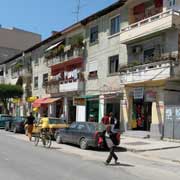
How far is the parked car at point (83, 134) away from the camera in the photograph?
1800 cm

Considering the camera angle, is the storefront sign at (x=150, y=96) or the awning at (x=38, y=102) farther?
the awning at (x=38, y=102)

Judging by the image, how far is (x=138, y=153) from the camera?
17766 millimetres

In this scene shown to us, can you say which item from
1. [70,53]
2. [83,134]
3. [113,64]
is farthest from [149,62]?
[70,53]

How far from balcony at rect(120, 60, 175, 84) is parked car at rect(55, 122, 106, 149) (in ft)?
19.2

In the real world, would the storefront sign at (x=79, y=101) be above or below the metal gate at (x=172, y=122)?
above

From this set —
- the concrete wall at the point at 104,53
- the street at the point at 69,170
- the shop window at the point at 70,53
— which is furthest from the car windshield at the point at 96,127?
the shop window at the point at 70,53

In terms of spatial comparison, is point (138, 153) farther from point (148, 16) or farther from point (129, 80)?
point (148, 16)

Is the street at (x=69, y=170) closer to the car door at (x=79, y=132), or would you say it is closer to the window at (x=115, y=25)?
the car door at (x=79, y=132)

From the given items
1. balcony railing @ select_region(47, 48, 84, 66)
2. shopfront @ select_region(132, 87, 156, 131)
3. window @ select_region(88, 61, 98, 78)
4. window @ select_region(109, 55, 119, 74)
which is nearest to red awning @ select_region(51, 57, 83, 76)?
balcony railing @ select_region(47, 48, 84, 66)

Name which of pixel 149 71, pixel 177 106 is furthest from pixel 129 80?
pixel 177 106

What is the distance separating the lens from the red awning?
3369 cm

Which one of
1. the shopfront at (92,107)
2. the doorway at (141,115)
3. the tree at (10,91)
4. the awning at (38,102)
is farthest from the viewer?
the tree at (10,91)

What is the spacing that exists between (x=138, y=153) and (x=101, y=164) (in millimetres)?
5126

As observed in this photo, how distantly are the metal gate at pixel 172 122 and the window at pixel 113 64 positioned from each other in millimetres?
6829
